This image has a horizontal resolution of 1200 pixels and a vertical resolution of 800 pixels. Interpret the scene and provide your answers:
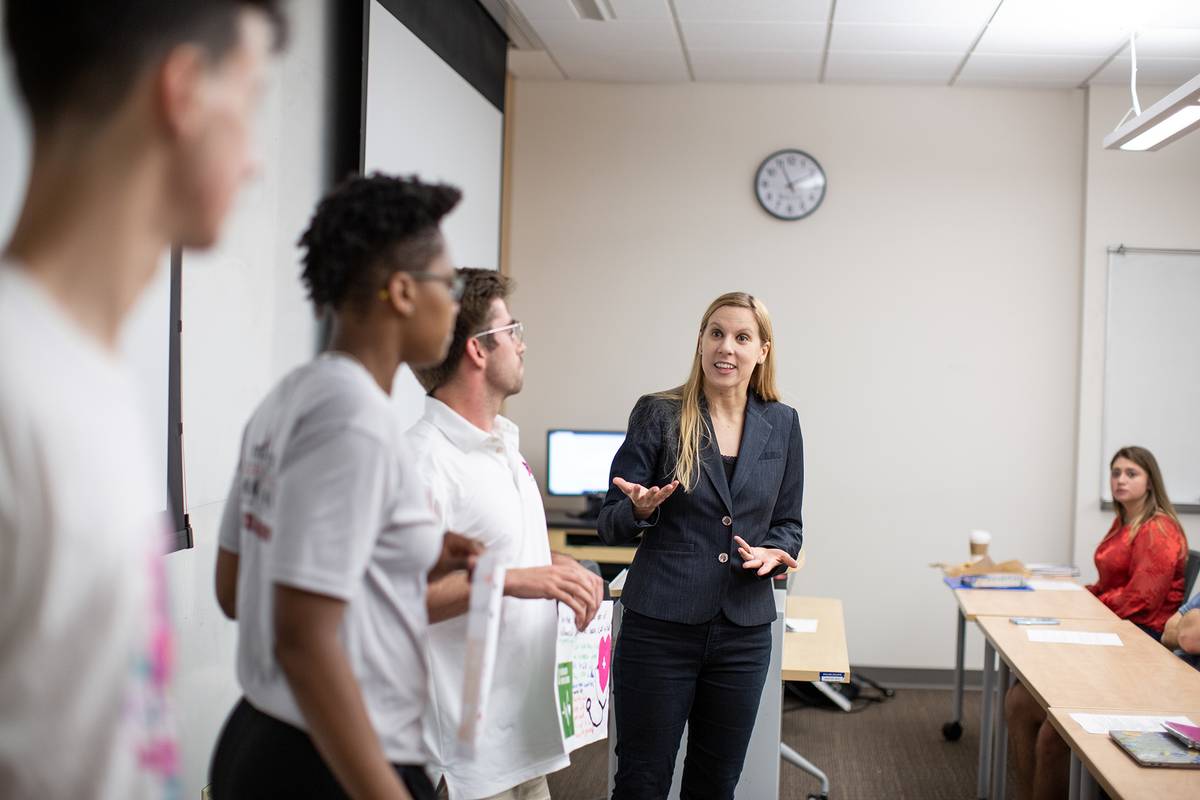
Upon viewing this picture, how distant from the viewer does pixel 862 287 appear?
5.40 m

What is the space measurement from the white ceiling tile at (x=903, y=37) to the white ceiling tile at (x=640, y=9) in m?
0.75

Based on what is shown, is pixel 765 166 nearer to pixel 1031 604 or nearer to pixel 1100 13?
pixel 1100 13

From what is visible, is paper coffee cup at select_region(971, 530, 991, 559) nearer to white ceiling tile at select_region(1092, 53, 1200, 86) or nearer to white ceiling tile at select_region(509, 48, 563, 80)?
white ceiling tile at select_region(1092, 53, 1200, 86)

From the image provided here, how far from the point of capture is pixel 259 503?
42.4 inches

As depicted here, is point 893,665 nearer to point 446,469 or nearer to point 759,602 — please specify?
point 759,602

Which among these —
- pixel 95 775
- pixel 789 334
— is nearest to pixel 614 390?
pixel 789 334

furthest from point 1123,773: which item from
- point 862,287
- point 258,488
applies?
point 862,287

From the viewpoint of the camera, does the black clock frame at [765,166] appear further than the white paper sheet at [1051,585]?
Yes

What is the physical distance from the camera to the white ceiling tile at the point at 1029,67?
482 centimetres

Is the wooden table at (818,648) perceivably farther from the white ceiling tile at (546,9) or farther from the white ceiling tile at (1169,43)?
the white ceiling tile at (1169,43)

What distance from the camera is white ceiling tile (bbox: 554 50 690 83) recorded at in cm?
503

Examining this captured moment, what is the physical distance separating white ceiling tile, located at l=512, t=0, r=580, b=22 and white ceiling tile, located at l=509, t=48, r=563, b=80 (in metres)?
0.55

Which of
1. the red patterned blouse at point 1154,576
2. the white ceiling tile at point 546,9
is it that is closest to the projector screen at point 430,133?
the white ceiling tile at point 546,9

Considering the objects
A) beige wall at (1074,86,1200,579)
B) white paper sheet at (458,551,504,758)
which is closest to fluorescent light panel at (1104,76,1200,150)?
beige wall at (1074,86,1200,579)
